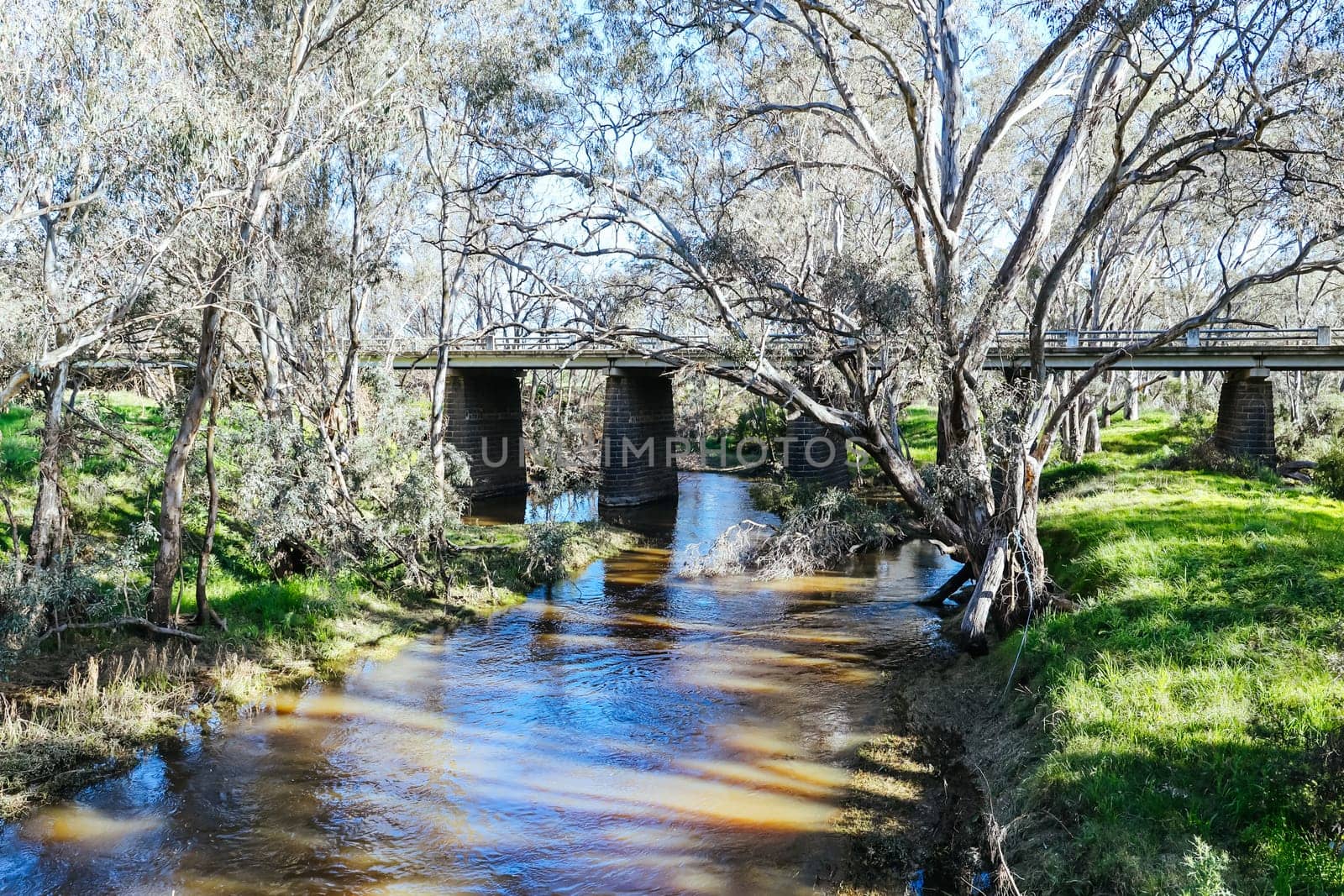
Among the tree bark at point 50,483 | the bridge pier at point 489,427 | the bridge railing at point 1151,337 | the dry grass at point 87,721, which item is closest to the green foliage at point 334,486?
the tree bark at point 50,483

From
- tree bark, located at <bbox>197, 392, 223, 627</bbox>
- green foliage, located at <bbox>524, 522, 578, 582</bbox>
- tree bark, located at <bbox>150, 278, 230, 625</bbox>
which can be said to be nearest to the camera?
tree bark, located at <bbox>150, 278, 230, 625</bbox>

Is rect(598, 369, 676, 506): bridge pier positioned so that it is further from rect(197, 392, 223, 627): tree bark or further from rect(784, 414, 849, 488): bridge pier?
rect(197, 392, 223, 627): tree bark

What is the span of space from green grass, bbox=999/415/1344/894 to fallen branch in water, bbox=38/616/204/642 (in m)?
9.11

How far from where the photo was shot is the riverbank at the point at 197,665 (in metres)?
8.09

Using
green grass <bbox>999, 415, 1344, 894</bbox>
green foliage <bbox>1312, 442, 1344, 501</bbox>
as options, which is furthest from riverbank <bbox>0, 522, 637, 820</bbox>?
green foliage <bbox>1312, 442, 1344, 501</bbox>

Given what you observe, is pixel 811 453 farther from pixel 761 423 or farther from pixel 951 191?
pixel 951 191

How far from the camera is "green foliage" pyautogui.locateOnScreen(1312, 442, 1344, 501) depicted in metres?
14.2

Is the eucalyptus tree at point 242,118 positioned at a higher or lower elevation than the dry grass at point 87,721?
higher

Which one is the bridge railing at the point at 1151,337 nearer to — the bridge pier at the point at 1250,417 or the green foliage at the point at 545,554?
the bridge pier at the point at 1250,417

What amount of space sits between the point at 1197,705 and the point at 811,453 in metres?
18.1

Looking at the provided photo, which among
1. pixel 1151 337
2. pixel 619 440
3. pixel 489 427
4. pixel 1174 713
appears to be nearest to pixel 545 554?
pixel 1174 713

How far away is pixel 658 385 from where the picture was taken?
92.0 feet

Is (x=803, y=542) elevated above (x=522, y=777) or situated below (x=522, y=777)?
above

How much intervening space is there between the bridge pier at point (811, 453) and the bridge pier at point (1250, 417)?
9028 millimetres
